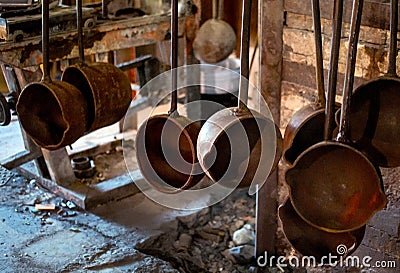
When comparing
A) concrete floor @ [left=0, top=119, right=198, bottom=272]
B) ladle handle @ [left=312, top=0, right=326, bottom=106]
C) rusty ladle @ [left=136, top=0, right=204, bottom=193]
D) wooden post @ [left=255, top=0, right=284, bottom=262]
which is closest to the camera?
ladle handle @ [left=312, top=0, right=326, bottom=106]

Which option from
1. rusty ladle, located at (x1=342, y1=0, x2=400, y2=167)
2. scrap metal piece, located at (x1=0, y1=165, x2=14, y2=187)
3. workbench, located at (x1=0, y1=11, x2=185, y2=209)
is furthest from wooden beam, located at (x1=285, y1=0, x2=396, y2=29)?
scrap metal piece, located at (x1=0, y1=165, x2=14, y2=187)

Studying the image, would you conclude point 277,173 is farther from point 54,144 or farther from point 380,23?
point 54,144

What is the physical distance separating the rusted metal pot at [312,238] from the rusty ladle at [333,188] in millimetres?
90

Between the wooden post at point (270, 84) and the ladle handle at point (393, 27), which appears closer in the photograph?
the ladle handle at point (393, 27)

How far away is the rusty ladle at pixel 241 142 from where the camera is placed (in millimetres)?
1734

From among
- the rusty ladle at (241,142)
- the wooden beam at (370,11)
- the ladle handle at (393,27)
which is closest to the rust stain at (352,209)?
the rusty ladle at (241,142)

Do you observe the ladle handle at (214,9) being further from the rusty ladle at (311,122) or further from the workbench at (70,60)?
the rusty ladle at (311,122)

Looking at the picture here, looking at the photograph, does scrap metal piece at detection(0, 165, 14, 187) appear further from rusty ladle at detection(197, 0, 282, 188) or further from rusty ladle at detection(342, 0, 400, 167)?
rusty ladle at detection(342, 0, 400, 167)

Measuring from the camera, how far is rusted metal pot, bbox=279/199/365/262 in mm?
1832

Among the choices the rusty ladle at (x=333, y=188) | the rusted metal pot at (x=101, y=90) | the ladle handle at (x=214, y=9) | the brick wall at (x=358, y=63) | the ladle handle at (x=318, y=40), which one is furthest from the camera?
the ladle handle at (x=214, y=9)

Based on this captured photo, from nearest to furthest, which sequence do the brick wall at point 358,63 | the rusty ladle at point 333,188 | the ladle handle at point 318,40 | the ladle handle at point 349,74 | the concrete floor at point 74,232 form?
the ladle handle at point 349,74 < the rusty ladle at point 333,188 < the ladle handle at point 318,40 < the brick wall at point 358,63 < the concrete floor at point 74,232

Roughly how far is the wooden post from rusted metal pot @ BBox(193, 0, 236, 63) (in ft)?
2.67

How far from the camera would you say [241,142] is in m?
1.87

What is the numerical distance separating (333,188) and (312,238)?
0.66 feet
